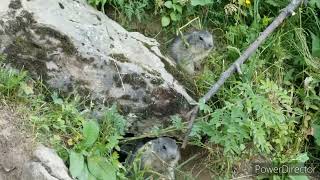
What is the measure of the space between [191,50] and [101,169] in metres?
1.48

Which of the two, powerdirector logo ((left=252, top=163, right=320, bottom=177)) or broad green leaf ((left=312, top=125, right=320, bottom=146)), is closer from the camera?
powerdirector logo ((left=252, top=163, right=320, bottom=177))

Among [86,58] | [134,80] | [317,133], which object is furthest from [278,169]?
[86,58]

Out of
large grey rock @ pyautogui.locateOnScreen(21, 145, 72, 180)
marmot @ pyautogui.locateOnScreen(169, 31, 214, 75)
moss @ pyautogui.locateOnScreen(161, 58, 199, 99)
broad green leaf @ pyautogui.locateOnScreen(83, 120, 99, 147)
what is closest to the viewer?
large grey rock @ pyautogui.locateOnScreen(21, 145, 72, 180)

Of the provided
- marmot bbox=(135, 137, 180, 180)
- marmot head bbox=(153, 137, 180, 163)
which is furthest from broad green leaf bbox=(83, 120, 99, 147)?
marmot head bbox=(153, 137, 180, 163)

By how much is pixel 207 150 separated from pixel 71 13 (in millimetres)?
1571

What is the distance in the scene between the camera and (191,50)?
4.54 m

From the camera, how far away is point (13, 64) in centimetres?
390

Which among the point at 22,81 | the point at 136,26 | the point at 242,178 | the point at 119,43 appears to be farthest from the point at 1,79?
the point at 242,178

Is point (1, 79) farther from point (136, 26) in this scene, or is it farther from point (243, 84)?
point (243, 84)

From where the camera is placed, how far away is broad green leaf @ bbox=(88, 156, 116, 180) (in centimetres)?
356

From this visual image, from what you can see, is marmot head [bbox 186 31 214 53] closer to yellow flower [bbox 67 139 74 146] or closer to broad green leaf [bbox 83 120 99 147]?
broad green leaf [bbox 83 120 99 147]

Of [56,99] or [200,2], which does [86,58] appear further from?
[200,2]

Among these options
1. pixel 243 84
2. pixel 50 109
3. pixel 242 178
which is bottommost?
pixel 242 178

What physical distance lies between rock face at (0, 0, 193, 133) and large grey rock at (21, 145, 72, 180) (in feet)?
2.23
